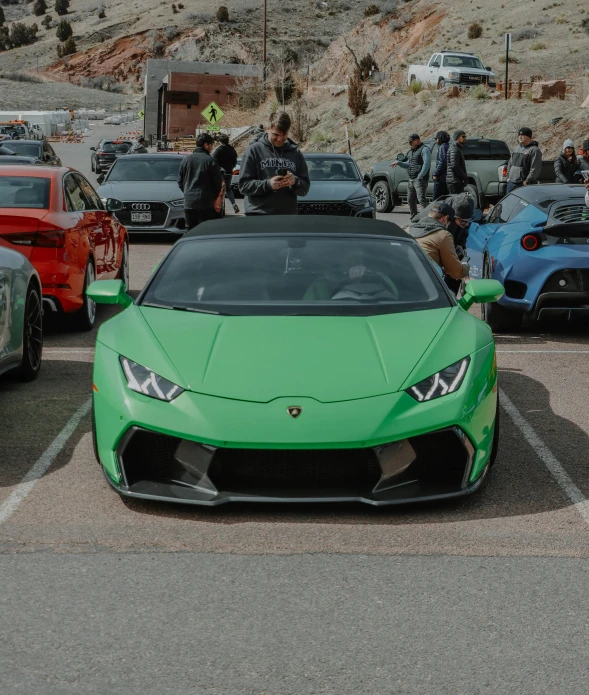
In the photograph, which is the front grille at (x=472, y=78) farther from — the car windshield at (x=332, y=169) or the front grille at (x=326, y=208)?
the front grille at (x=326, y=208)

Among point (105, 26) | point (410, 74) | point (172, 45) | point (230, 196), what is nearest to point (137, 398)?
point (230, 196)

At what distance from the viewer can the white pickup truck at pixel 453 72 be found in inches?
1950

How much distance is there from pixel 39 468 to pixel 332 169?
1443 cm

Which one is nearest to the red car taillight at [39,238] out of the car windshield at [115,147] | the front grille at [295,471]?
the front grille at [295,471]

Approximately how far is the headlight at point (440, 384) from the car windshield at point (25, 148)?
110 feet

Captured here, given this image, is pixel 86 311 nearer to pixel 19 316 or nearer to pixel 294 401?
pixel 19 316

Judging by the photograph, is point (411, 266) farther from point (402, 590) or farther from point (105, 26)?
point (105, 26)

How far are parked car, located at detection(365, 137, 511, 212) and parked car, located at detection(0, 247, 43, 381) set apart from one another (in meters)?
16.7

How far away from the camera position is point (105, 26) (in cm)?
18775

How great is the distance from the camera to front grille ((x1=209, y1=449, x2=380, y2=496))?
16.6 feet

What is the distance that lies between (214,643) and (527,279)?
22.2 ft

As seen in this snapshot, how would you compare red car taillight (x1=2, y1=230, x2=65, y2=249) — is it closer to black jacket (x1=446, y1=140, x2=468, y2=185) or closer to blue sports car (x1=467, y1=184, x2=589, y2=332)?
blue sports car (x1=467, y1=184, x2=589, y2=332)

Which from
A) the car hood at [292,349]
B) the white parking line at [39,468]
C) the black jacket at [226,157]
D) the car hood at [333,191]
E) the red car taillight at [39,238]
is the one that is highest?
the black jacket at [226,157]

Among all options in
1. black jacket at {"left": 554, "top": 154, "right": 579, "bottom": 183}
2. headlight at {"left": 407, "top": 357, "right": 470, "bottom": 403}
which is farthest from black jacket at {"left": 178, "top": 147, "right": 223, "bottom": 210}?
headlight at {"left": 407, "top": 357, "right": 470, "bottom": 403}
